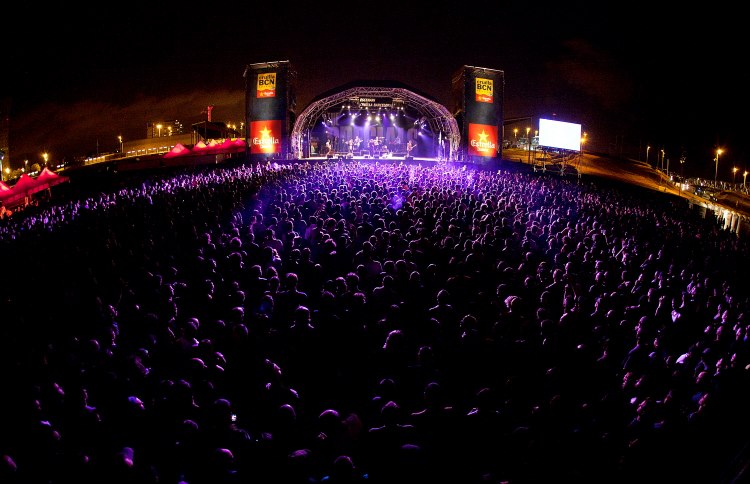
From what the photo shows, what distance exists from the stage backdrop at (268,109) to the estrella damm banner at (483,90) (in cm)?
1254

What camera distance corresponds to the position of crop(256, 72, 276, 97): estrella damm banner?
2931 cm

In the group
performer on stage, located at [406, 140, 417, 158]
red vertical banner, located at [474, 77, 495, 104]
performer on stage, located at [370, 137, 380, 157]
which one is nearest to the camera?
red vertical banner, located at [474, 77, 495, 104]

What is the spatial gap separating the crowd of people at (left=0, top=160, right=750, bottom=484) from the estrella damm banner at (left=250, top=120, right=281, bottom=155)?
2072cm

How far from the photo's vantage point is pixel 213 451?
9.31ft

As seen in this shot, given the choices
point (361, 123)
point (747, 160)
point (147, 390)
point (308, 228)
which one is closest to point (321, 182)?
point (308, 228)

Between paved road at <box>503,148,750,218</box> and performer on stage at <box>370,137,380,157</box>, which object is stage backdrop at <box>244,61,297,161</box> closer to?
performer on stage at <box>370,137,380,157</box>

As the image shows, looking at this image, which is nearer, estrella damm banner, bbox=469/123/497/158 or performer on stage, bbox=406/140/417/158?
estrella damm banner, bbox=469/123/497/158

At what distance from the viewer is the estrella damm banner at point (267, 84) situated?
29312 mm

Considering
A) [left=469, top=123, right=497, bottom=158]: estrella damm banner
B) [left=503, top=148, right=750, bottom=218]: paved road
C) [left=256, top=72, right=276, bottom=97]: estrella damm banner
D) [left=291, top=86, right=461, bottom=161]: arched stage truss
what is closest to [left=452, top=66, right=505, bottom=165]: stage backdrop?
[left=469, top=123, right=497, bottom=158]: estrella damm banner

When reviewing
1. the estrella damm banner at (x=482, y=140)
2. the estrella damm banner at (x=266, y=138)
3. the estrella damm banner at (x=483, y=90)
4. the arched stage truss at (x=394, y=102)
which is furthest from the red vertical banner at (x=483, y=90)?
the estrella damm banner at (x=266, y=138)

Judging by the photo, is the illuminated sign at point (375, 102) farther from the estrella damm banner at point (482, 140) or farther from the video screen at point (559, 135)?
the video screen at point (559, 135)

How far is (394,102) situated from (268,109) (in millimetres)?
8949

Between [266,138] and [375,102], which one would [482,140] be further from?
[266,138]

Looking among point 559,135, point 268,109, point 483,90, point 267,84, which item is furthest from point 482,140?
point 267,84
